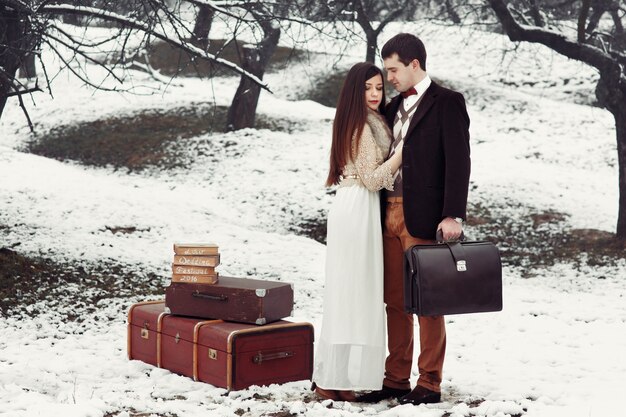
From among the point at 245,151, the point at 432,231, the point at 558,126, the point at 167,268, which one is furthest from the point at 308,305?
the point at 558,126

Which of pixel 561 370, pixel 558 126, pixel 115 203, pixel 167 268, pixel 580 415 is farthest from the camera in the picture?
pixel 558 126

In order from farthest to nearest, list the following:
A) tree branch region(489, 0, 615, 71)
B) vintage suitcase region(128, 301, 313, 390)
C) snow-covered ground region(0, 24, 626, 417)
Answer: tree branch region(489, 0, 615, 71)
vintage suitcase region(128, 301, 313, 390)
snow-covered ground region(0, 24, 626, 417)

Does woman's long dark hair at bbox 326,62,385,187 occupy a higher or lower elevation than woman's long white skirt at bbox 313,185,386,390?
higher

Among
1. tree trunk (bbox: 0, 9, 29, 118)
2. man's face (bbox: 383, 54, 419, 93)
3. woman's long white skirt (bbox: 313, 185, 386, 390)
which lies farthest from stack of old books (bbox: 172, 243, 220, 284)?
tree trunk (bbox: 0, 9, 29, 118)

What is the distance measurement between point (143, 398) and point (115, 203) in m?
7.59

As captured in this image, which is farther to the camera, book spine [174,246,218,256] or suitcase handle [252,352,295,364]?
book spine [174,246,218,256]

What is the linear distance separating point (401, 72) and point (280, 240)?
7.00 m

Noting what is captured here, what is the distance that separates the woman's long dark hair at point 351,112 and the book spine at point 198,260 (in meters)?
1.30

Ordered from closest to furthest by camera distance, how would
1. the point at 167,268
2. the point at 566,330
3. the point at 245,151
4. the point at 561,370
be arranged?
the point at 561,370, the point at 566,330, the point at 167,268, the point at 245,151

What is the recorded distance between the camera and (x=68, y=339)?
7988 millimetres

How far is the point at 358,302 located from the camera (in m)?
5.75

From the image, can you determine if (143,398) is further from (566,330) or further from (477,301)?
(566,330)

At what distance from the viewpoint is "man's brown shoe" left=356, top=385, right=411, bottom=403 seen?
5.89m

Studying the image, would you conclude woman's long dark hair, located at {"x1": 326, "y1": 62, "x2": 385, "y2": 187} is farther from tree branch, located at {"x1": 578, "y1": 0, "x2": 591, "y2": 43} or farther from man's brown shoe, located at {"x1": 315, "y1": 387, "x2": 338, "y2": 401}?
tree branch, located at {"x1": 578, "y1": 0, "x2": 591, "y2": 43}
